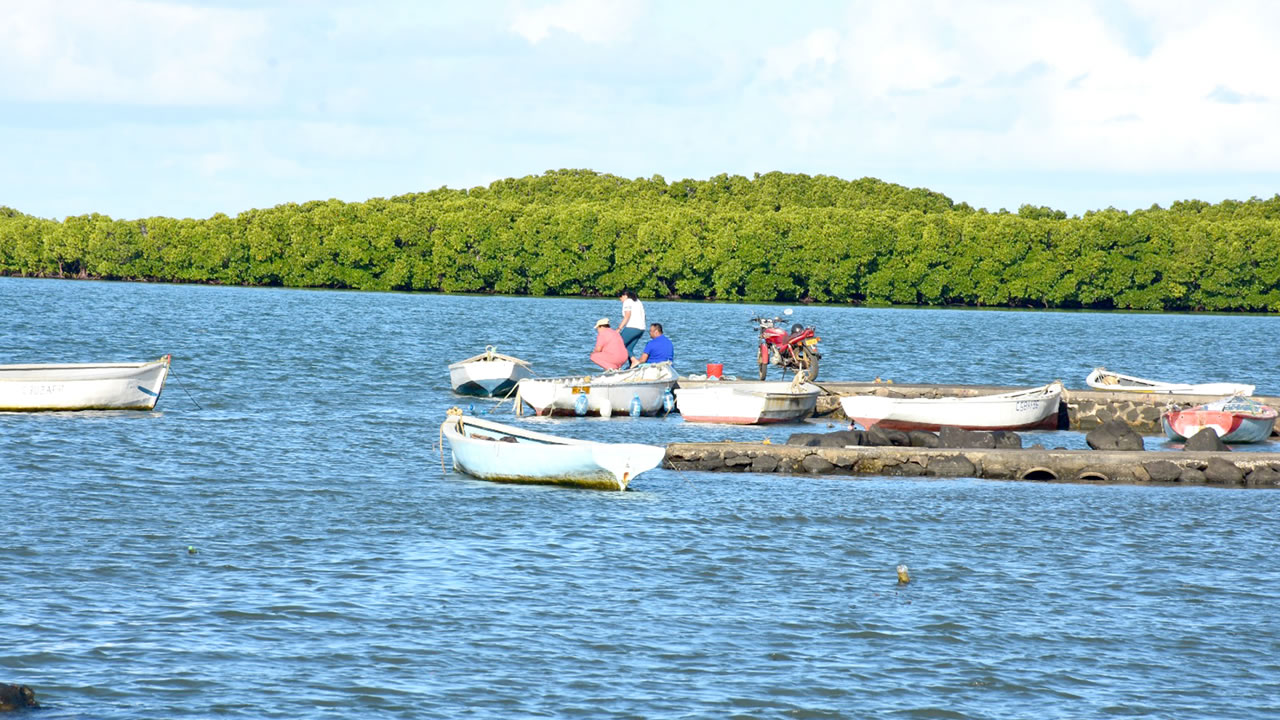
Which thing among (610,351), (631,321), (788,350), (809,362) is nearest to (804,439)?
(610,351)

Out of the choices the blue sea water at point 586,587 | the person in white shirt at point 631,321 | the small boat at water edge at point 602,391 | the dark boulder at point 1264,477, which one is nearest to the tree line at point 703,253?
the person in white shirt at point 631,321

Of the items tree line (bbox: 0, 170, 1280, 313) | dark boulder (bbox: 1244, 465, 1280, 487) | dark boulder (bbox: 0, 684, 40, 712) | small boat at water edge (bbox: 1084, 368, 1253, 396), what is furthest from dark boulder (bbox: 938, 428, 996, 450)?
tree line (bbox: 0, 170, 1280, 313)

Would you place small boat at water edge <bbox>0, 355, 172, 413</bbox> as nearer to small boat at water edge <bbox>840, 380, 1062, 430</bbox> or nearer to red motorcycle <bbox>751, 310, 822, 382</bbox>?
red motorcycle <bbox>751, 310, 822, 382</bbox>

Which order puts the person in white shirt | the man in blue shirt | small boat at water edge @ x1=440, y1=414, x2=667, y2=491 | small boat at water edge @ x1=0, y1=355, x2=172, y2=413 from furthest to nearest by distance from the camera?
1. the man in blue shirt
2. the person in white shirt
3. small boat at water edge @ x1=0, y1=355, x2=172, y2=413
4. small boat at water edge @ x1=440, y1=414, x2=667, y2=491

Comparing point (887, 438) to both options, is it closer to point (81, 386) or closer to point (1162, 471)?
point (1162, 471)

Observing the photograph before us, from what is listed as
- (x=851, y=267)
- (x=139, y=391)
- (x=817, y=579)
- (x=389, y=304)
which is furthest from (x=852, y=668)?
(x=851, y=267)

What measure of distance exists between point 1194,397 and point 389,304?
91.9 m

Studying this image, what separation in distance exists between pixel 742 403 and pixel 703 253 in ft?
381

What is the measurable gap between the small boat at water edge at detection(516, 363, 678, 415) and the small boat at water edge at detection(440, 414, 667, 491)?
883 centimetres

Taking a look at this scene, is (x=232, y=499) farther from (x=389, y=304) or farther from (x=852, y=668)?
(x=389, y=304)

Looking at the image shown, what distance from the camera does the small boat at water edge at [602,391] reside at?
3216 cm

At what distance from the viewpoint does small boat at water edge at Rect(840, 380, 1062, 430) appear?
1179 inches

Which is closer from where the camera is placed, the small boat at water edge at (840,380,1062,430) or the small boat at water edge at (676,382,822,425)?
the small boat at water edge at (840,380,1062,430)

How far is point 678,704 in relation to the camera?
38.5 ft
